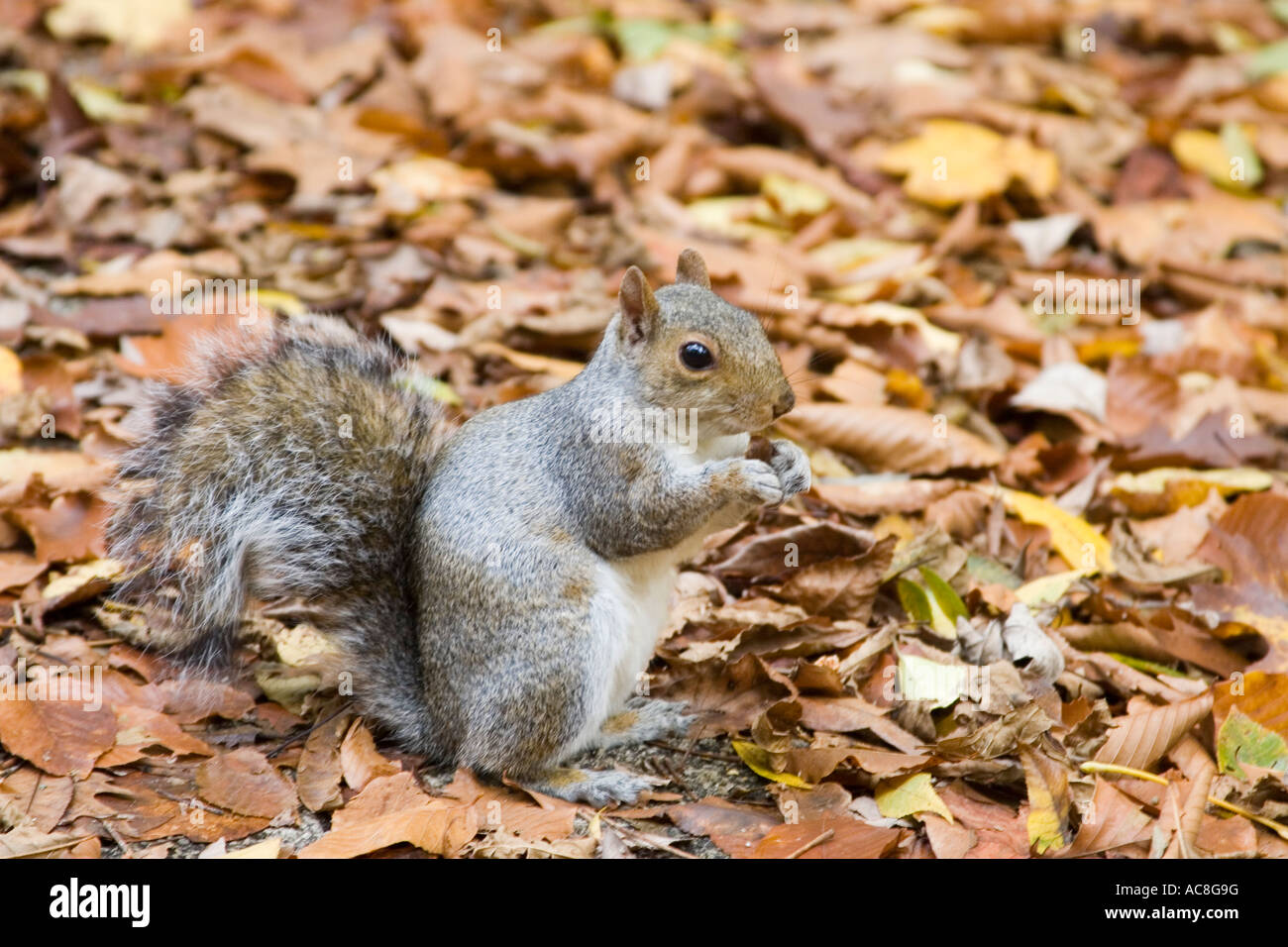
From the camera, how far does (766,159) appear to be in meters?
5.70

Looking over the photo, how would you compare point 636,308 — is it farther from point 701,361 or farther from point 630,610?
point 630,610

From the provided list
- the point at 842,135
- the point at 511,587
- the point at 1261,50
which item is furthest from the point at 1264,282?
the point at 511,587

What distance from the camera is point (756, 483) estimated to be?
289 cm

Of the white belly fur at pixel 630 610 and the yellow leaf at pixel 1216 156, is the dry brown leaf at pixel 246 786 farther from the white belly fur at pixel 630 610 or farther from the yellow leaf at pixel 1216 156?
the yellow leaf at pixel 1216 156

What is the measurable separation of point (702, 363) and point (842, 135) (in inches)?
129

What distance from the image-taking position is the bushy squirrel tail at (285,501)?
2.85 metres

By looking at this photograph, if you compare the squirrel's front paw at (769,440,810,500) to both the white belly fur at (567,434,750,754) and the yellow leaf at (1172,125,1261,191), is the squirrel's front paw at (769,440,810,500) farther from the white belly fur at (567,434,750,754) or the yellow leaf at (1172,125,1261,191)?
the yellow leaf at (1172,125,1261,191)

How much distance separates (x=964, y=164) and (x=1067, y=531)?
2356 mm

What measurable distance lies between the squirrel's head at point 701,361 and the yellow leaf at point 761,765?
0.68 meters

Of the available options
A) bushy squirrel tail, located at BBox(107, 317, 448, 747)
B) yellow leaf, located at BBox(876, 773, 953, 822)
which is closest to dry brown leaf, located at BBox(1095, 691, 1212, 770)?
yellow leaf, located at BBox(876, 773, 953, 822)

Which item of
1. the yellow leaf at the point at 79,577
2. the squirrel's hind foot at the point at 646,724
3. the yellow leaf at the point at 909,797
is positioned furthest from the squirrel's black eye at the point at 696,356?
the yellow leaf at the point at 79,577

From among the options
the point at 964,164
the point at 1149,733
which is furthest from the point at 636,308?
the point at 964,164

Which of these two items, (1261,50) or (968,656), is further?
(1261,50)
